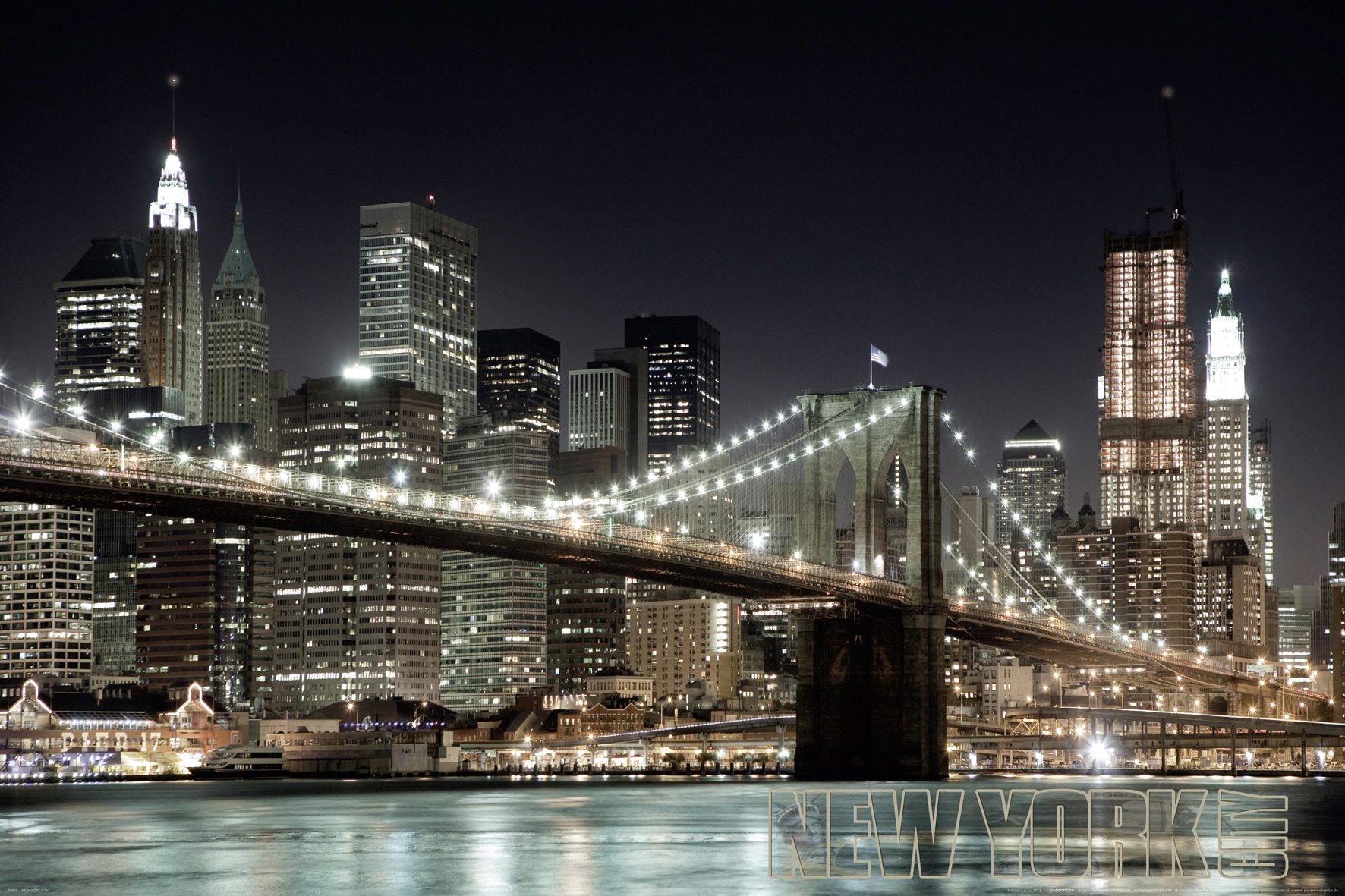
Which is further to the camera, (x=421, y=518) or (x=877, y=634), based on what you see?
(x=877, y=634)

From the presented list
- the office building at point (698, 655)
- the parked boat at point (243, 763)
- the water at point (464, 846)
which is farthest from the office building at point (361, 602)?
the water at point (464, 846)

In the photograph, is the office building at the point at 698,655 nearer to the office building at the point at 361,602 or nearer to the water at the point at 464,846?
the office building at the point at 361,602

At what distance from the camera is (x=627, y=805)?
68.2 meters

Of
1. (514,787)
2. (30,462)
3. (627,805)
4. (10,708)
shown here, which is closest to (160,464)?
(30,462)

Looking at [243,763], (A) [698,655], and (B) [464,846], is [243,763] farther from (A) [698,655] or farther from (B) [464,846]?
(A) [698,655]

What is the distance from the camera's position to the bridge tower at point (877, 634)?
77625 millimetres

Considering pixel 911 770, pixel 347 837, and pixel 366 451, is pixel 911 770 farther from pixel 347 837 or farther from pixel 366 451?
pixel 366 451

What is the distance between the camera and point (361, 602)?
192 m

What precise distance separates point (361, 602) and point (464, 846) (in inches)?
5811

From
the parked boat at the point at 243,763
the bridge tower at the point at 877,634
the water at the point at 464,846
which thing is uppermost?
the bridge tower at the point at 877,634

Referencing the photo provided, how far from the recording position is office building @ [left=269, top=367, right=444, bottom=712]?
190750 millimetres

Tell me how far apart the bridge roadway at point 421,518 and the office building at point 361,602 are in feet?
358

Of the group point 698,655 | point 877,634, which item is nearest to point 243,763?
point 877,634

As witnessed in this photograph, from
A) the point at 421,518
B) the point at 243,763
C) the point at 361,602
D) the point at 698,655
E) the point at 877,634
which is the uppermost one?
the point at 421,518
